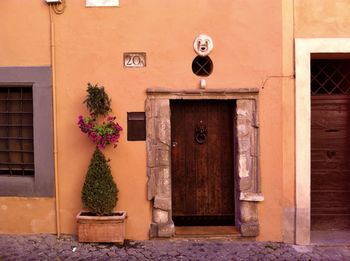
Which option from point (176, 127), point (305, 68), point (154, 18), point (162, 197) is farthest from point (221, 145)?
point (154, 18)

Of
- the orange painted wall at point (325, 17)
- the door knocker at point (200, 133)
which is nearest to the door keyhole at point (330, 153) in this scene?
the orange painted wall at point (325, 17)

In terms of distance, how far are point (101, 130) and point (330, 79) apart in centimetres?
363

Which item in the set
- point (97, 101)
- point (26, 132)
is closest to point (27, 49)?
point (26, 132)

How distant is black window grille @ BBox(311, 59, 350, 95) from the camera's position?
6523mm

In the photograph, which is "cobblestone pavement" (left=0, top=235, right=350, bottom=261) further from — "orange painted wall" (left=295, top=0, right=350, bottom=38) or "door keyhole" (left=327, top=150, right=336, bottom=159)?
"orange painted wall" (left=295, top=0, right=350, bottom=38)

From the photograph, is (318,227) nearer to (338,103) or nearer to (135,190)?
(338,103)

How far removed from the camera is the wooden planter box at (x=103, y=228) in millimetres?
5852

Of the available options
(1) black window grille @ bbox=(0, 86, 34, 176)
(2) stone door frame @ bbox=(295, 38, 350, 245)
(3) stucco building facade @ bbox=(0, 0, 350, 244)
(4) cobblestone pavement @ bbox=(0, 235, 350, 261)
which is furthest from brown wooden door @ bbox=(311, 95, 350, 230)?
(1) black window grille @ bbox=(0, 86, 34, 176)

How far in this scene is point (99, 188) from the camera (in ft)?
19.2

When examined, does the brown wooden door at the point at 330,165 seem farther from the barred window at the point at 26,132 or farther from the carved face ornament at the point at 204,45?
the barred window at the point at 26,132

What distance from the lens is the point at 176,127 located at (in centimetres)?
644

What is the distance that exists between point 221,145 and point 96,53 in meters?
2.33

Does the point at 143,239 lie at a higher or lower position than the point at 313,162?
lower

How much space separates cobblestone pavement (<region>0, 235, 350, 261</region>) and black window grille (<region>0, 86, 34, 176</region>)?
109cm
